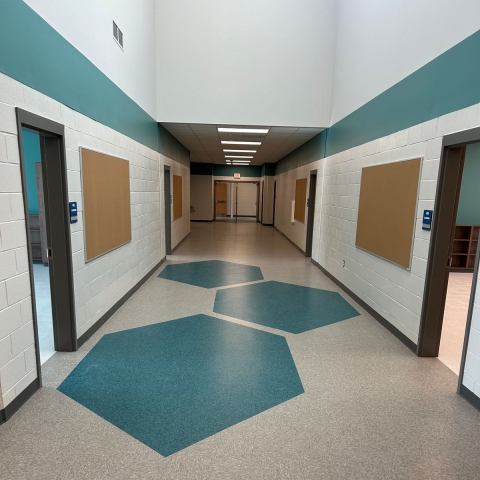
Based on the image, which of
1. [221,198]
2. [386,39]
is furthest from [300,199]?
[221,198]

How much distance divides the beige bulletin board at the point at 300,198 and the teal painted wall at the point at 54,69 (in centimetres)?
507

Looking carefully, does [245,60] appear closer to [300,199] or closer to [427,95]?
[427,95]

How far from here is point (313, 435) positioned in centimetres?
217

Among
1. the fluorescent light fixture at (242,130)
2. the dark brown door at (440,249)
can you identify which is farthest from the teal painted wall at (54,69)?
the dark brown door at (440,249)

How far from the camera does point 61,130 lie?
282 centimetres

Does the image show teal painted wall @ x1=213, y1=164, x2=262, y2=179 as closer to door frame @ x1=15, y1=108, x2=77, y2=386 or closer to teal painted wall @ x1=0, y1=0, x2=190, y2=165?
teal painted wall @ x1=0, y1=0, x2=190, y2=165

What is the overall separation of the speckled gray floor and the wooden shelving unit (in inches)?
177

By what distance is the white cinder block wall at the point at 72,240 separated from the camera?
2164mm

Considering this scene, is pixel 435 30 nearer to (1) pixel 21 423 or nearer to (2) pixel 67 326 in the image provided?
(2) pixel 67 326

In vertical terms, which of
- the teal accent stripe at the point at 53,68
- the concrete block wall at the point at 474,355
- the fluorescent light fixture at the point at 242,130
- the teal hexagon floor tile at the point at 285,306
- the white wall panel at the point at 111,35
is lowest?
the teal hexagon floor tile at the point at 285,306

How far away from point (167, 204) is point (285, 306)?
4189mm

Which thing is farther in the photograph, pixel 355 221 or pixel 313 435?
pixel 355 221

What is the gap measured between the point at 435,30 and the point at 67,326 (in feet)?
15.2

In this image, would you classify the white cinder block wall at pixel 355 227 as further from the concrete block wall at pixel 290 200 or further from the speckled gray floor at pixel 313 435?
the concrete block wall at pixel 290 200
